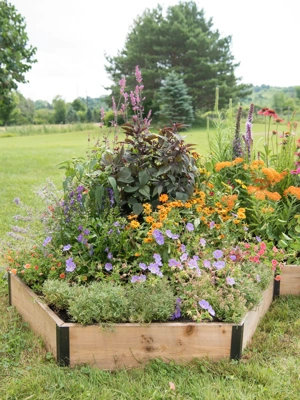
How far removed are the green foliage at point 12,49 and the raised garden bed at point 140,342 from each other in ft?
21.5

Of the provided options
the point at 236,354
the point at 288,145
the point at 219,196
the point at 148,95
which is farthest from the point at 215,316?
the point at 148,95

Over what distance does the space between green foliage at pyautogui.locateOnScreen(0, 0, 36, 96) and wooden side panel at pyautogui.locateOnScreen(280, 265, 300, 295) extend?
21.1 ft

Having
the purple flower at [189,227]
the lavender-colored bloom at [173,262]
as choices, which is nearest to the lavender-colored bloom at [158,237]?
the lavender-colored bloom at [173,262]

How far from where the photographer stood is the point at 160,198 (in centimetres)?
254

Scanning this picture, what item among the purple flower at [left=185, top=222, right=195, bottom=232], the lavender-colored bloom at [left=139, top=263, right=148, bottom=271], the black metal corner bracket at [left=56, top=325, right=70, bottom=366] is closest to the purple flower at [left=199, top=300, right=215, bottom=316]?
the lavender-colored bloom at [left=139, top=263, right=148, bottom=271]

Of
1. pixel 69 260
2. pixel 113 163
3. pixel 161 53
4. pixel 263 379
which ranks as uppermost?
pixel 161 53

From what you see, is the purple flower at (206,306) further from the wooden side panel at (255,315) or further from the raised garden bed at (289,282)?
the raised garden bed at (289,282)

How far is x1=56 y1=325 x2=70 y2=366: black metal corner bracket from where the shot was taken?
1.94 m

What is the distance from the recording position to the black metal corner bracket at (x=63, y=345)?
6.35 ft

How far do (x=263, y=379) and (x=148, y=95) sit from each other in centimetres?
2431

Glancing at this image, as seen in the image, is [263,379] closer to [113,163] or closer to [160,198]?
[160,198]

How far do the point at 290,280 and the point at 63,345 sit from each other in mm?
1589

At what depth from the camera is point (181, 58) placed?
25.4m

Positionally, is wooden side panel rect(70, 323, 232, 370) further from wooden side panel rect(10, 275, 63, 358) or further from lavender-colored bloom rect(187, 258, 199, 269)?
lavender-colored bloom rect(187, 258, 199, 269)
